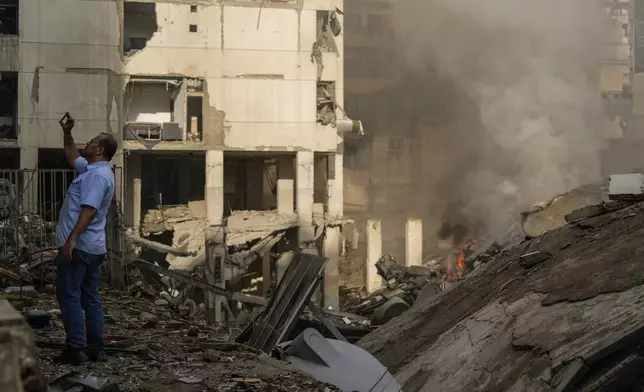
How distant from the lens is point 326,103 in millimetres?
34000

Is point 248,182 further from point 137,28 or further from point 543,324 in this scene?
point 543,324

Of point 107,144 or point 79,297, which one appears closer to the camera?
point 79,297

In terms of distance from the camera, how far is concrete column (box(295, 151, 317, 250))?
3266cm

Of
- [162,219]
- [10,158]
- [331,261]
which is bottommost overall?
[331,261]

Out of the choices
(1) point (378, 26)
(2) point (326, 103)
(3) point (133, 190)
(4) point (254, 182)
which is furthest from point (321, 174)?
(1) point (378, 26)

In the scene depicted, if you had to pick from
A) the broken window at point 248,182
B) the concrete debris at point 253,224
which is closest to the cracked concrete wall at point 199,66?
the concrete debris at point 253,224

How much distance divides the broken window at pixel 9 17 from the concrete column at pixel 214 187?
29.5 ft

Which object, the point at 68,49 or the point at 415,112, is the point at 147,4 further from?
the point at 415,112

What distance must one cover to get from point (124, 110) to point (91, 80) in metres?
1.77

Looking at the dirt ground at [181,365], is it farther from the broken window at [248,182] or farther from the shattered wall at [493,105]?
the shattered wall at [493,105]

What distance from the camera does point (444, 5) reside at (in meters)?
46.0

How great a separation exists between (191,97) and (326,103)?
18.8ft

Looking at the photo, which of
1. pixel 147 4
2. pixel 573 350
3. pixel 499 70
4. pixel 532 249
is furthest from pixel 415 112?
pixel 573 350

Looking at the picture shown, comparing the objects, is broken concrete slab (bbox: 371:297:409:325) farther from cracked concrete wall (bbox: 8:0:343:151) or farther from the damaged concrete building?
cracked concrete wall (bbox: 8:0:343:151)
